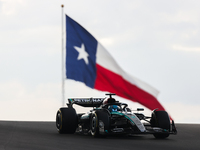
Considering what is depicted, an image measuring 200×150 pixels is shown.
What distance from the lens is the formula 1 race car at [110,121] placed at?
1647 centimetres

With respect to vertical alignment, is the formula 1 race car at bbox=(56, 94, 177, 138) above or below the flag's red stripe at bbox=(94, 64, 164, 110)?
below

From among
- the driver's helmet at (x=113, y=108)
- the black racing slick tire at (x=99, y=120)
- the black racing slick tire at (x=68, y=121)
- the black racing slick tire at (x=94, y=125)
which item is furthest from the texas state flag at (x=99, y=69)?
the black racing slick tire at (x=99, y=120)

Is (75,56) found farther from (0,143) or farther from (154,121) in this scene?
(0,143)

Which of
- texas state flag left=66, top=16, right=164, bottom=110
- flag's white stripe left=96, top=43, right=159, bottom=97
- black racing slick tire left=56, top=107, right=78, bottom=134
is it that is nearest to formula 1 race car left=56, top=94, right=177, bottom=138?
black racing slick tire left=56, top=107, right=78, bottom=134

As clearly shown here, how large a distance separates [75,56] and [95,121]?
7.96 metres

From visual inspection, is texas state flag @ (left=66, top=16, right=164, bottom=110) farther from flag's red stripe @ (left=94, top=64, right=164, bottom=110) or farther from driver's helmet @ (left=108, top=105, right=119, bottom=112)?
driver's helmet @ (left=108, top=105, right=119, bottom=112)

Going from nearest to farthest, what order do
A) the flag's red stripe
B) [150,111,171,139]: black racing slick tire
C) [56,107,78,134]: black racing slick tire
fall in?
[150,111,171,139]: black racing slick tire → [56,107,78,134]: black racing slick tire → the flag's red stripe

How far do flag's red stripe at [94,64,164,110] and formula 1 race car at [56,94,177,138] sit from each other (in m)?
3.64

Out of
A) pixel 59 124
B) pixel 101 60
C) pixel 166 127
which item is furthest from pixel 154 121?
pixel 101 60

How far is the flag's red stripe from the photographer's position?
80.2ft

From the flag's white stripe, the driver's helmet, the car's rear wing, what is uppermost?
the flag's white stripe

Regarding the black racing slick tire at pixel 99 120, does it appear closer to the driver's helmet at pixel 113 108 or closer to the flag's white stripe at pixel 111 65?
the driver's helmet at pixel 113 108

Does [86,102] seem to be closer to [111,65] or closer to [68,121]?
[68,121]

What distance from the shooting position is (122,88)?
81.4ft
